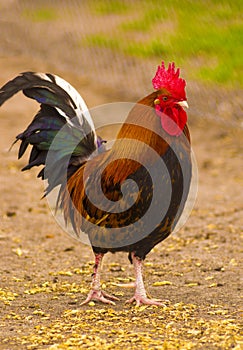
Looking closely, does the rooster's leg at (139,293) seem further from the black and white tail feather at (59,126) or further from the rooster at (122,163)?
the black and white tail feather at (59,126)

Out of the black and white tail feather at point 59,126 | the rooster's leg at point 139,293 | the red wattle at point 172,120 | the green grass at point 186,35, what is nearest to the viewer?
the red wattle at point 172,120

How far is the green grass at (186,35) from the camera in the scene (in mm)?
12328

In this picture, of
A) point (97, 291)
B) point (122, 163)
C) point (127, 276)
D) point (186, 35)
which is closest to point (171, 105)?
point (122, 163)

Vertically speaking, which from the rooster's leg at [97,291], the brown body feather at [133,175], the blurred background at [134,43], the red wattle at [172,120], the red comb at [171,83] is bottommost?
the rooster's leg at [97,291]

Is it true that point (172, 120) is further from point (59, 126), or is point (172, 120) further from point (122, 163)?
point (59, 126)

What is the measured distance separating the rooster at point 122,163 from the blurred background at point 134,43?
514cm

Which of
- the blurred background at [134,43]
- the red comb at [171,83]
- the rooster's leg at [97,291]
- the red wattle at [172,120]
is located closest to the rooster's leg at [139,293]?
the rooster's leg at [97,291]

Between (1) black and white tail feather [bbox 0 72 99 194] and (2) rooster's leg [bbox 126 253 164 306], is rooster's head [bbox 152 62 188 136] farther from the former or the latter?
(2) rooster's leg [bbox 126 253 164 306]

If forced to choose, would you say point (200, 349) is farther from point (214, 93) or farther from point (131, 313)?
point (214, 93)

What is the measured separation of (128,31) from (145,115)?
1044 cm

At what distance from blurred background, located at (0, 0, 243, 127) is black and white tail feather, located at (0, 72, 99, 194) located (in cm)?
510

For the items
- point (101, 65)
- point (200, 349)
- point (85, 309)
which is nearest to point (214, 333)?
point (200, 349)

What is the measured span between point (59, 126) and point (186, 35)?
9471 millimetres

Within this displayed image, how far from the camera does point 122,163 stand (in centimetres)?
445
